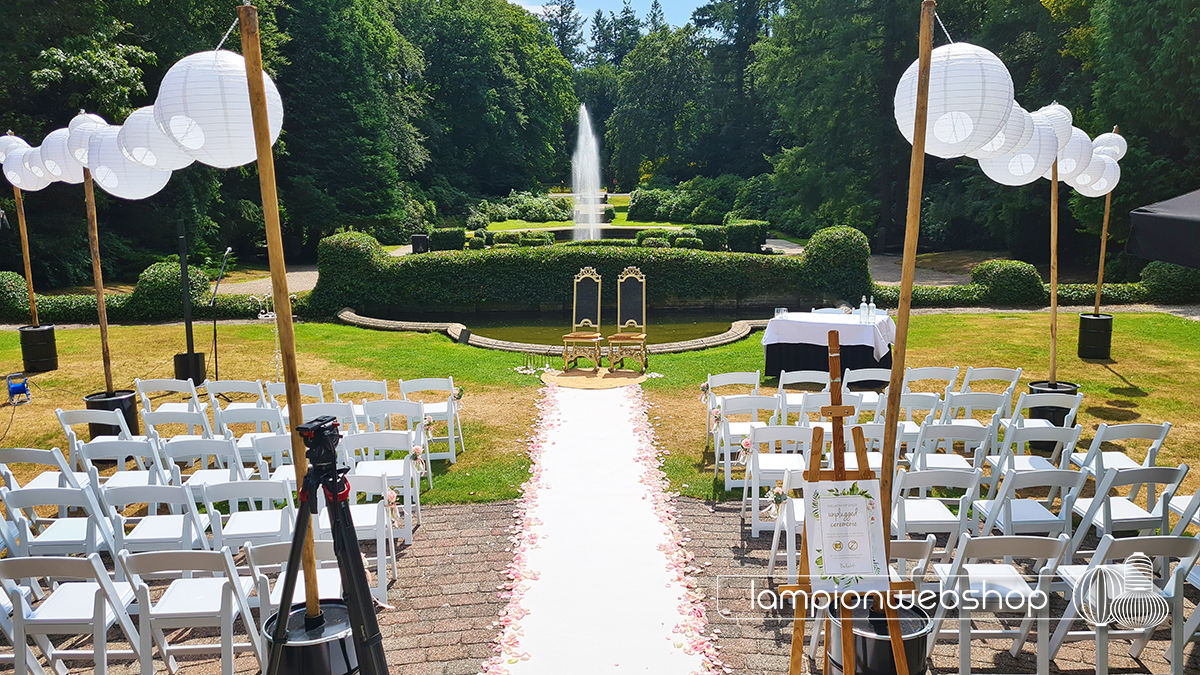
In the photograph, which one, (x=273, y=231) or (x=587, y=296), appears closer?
(x=273, y=231)

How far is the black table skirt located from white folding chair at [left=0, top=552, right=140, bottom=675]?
966 centimetres

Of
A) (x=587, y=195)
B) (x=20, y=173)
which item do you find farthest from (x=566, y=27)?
(x=20, y=173)

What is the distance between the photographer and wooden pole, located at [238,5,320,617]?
11.2ft

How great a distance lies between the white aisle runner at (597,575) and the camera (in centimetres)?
477

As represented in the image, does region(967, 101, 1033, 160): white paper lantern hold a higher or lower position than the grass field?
higher

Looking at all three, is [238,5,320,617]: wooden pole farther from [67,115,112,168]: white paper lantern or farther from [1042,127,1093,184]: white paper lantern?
[1042,127,1093,184]: white paper lantern

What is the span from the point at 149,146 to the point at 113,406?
15.1ft

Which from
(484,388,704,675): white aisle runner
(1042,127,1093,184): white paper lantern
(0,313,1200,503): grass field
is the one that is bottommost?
(484,388,704,675): white aisle runner

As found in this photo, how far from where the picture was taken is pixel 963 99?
4.28 m

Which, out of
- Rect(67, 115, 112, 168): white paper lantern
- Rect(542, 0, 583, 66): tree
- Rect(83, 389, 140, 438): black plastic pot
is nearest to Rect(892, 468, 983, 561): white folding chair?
Rect(83, 389, 140, 438): black plastic pot

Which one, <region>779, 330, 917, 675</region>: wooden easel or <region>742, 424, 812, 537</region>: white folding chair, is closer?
<region>779, 330, 917, 675</region>: wooden easel

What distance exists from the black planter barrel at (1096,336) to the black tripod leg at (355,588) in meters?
13.5

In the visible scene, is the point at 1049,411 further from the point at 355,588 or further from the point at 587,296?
the point at 355,588

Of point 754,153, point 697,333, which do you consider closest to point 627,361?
point 697,333
